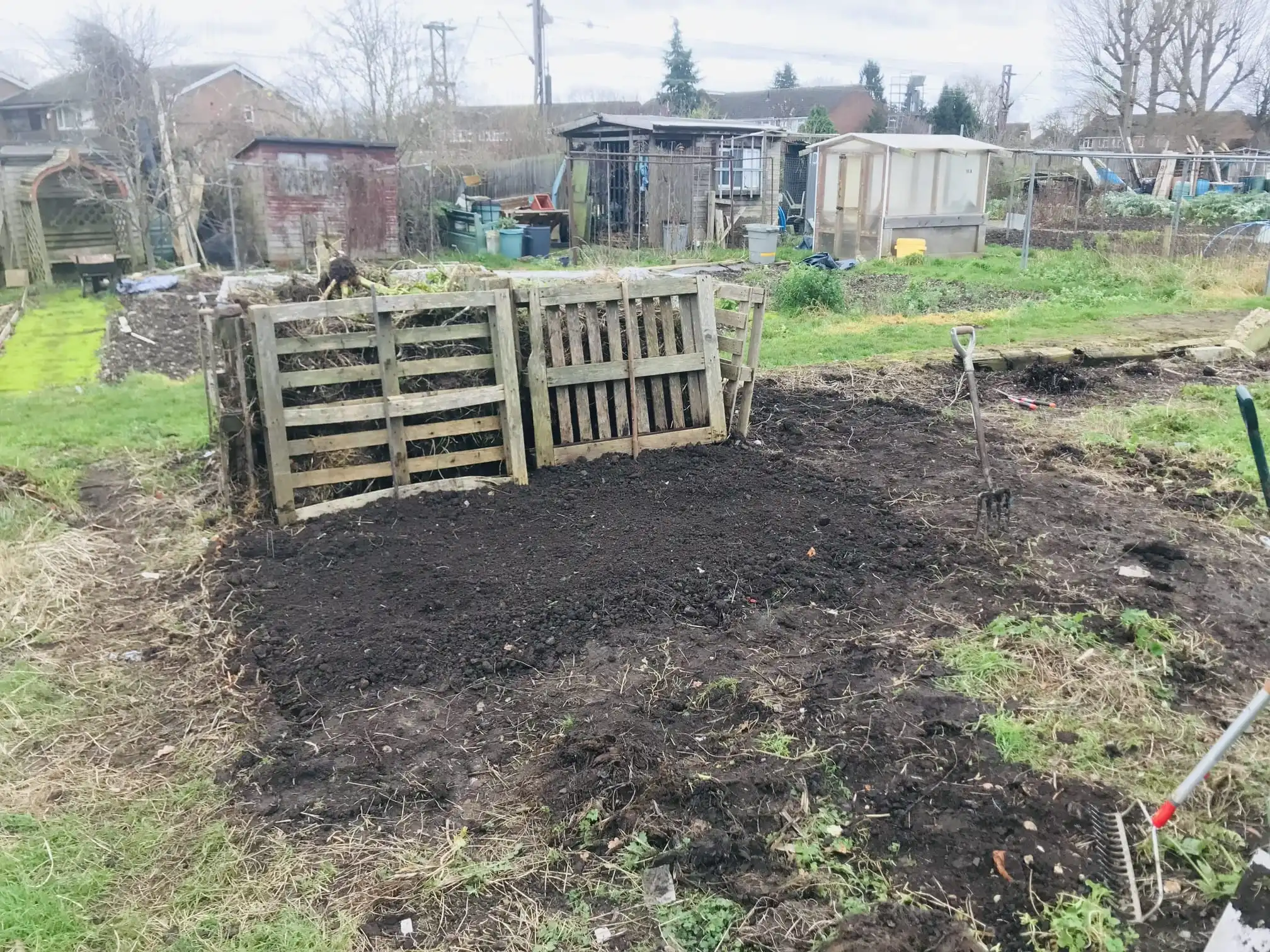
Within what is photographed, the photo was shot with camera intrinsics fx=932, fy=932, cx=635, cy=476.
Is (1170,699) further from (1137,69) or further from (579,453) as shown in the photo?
(1137,69)

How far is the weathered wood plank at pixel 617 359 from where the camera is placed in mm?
7148

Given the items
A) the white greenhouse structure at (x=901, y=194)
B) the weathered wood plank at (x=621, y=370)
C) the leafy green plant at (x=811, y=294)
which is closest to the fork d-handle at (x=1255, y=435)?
the weathered wood plank at (x=621, y=370)

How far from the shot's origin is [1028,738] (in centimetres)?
388

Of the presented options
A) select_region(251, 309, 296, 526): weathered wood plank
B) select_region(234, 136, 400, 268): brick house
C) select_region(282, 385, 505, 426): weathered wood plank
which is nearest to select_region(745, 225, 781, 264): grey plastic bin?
select_region(234, 136, 400, 268): brick house

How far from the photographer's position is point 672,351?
7.42m

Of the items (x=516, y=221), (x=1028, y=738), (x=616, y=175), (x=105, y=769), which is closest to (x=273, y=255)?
(x=516, y=221)

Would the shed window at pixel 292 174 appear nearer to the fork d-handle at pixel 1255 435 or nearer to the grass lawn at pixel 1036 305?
the grass lawn at pixel 1036 305

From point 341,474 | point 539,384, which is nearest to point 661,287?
point 539,384

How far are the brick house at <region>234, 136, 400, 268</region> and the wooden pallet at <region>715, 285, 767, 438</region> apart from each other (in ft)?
50.5

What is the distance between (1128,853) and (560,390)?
4884mm

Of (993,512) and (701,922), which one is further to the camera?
(993,512)

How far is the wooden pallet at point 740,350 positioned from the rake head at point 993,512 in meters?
2.29

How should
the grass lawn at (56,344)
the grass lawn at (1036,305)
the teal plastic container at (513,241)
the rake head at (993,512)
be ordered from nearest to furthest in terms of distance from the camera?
the rake head at (993,512)
the grass lawn at (56,344)
the grass lawn at (1036,305)
the teal plastic container at (513,241)

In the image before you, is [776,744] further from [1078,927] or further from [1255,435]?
[1255,435]
